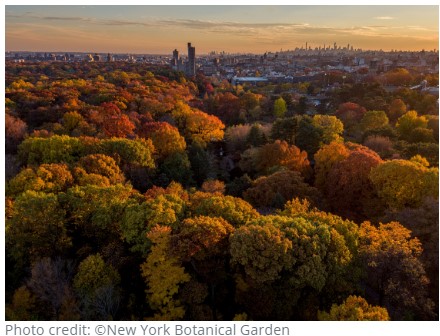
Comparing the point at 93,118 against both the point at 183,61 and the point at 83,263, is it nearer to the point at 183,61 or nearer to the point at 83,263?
the point at 83,263

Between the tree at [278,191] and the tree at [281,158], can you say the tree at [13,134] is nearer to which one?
the tree at [281,158]

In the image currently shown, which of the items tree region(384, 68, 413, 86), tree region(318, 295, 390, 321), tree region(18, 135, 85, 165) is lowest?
tree region(318, 295, 390, 321)

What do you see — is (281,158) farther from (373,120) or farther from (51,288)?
(51,288)

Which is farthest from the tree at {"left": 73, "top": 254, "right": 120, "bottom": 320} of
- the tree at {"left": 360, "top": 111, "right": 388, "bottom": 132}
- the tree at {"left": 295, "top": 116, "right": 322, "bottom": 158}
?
the tree at {"left": 360, "top": 111, "right": 388, "bottom": 132}

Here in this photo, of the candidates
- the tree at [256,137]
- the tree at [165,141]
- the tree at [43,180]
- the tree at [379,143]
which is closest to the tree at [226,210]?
the tree at [43,180]

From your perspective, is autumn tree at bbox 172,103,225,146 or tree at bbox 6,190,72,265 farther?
autumn tree at bbox 172,103,225,146

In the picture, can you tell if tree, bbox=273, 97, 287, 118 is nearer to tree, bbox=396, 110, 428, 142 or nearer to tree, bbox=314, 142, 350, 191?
tree, bbox=396, 110, 428, 142

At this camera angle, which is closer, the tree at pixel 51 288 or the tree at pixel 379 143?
the tree at pixel 51 288
